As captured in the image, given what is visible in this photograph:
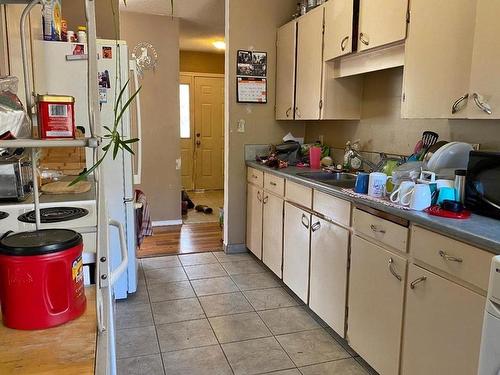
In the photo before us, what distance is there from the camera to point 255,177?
3621 millimetres

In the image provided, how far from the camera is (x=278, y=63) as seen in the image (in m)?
3.71

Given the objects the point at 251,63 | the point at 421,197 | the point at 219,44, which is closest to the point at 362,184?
the point at 421,197

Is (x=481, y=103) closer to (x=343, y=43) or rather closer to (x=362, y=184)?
(x=362, y=184)

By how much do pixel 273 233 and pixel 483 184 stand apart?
1840 millimetres

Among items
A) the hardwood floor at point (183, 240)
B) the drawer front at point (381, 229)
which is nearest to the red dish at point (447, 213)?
the drawer front at point (381, 229)

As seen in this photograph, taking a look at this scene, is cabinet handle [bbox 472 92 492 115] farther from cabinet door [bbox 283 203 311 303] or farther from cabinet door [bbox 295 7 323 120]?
cabinet door [bbox 295 7 323 120]

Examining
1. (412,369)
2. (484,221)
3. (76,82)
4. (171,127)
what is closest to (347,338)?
(412,369)

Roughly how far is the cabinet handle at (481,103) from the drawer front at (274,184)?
154cm

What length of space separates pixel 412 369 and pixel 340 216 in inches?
32.7

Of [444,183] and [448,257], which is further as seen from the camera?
[444,183]

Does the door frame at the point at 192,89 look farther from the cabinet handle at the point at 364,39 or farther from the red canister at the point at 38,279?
the red canister at the point at 38,279

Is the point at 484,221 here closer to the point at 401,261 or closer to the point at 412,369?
the point at 401,261

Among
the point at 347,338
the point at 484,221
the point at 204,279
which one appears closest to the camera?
the point at 484,221

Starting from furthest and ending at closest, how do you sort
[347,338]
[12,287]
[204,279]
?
[204,279] < [347,338] < [12,287]
